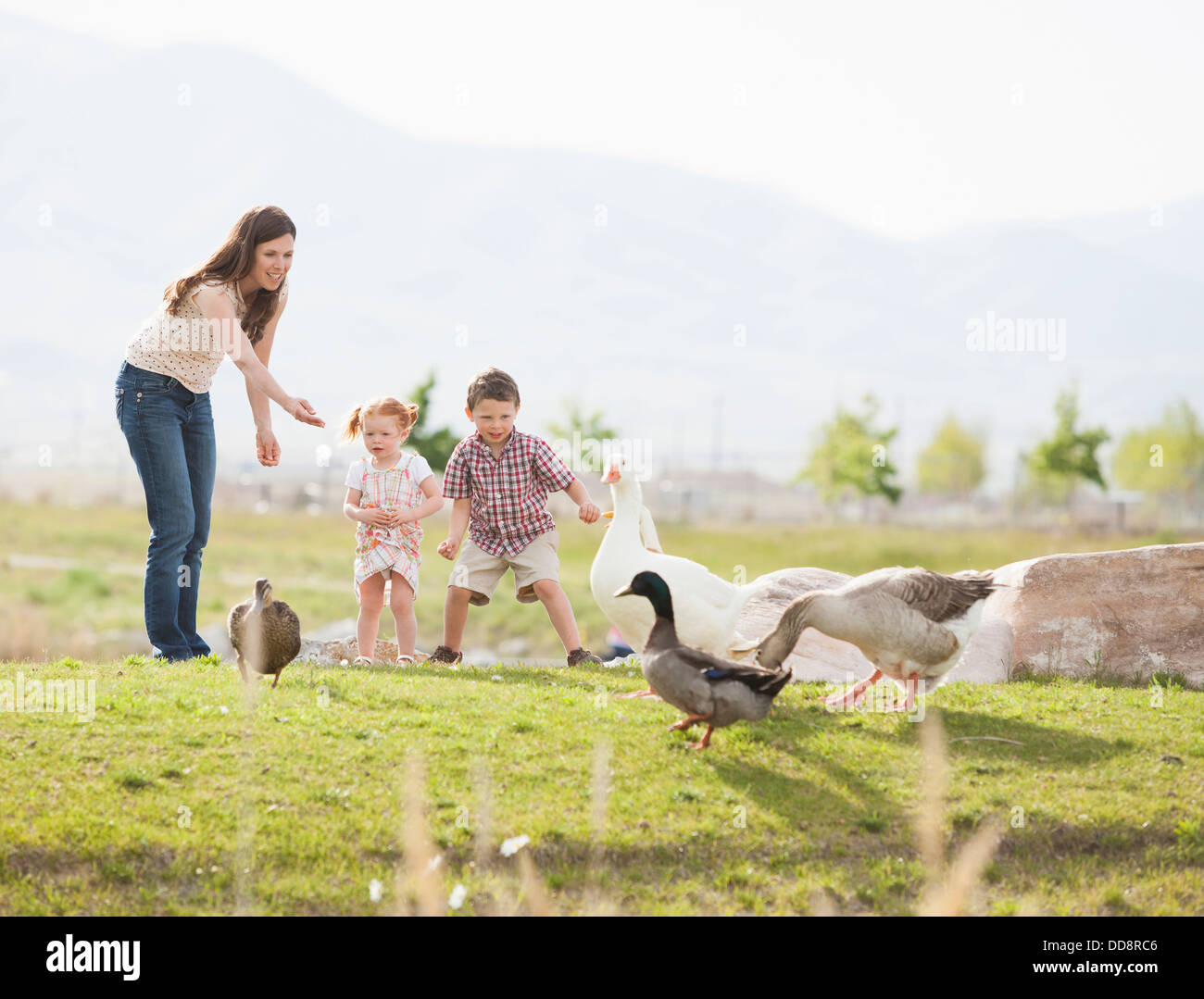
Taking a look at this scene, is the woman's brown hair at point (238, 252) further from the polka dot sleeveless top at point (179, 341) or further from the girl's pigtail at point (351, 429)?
the girl's pigtail at point (351, 429)

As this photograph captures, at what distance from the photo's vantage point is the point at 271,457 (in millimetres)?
9523

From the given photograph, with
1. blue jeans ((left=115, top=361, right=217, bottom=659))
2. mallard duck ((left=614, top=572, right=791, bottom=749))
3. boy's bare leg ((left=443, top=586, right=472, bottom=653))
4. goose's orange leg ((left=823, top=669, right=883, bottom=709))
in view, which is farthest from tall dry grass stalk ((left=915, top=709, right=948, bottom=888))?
blue jeans ((left=115, top=361, right=217, bottom=659))

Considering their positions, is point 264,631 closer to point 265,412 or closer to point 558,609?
point 265,412

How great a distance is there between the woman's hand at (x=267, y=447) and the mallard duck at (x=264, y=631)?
4.41ft

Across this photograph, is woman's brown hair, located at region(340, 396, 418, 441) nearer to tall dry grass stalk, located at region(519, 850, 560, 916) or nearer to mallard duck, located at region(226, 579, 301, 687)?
mallard duck, located at region(226, 579, 301, 687)

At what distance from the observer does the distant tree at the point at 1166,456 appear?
63672 millimetres

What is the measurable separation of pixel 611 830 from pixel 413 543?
4.79 meters

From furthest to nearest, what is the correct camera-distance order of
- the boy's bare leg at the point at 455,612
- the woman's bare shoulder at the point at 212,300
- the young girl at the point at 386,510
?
the boy's bare leg at the point at 455,612 < the young girl at the point at 386,510 < the woman's bare shoulder at the point at 212,300

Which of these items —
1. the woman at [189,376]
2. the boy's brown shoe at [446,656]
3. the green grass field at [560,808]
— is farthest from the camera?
the boy's brown shoe at [446,656]

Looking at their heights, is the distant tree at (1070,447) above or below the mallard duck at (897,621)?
above

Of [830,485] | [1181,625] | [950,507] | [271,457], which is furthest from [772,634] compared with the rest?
[950,507]

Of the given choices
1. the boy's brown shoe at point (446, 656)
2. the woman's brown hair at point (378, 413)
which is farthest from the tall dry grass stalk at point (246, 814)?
the woman's brown hair at point (378, 413)

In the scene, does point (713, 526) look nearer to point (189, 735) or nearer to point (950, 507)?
point (950, 507)

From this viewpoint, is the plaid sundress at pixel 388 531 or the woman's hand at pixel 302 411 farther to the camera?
the plaid sundress at pixel 388 531
